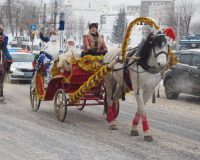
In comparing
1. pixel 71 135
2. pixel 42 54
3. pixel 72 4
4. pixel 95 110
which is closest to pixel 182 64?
pixel 95 110

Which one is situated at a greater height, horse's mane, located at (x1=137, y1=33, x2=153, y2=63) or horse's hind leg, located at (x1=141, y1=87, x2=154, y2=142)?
horse's mane, located at (x1=137, y1=33, x2=153, y2=63)

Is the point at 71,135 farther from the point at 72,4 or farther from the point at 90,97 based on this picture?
the point at 72,4

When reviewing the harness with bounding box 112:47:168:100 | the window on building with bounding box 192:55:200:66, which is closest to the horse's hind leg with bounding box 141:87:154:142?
the harness with bounding box 112:47:168:100

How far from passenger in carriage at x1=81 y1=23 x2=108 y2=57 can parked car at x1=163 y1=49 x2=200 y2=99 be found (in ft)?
18.4

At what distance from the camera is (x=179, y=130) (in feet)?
33.4

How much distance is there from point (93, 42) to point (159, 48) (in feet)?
8.07

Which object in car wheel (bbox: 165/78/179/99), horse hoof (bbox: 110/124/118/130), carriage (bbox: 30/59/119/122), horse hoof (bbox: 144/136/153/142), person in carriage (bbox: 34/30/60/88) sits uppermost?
person in carriage (bbox: 34/30/60/88)

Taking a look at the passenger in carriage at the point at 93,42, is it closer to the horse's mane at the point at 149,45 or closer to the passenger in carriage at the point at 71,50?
the passenger in carriage at the point at 71,50

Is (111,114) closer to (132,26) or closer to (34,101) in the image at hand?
(132,26)

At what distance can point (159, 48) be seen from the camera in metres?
8.67

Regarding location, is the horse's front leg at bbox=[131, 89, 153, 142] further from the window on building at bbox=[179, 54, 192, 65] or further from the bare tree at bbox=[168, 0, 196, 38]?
the bare tree at bbox=[168, 0, 196, 38]

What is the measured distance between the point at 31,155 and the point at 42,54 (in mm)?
5182

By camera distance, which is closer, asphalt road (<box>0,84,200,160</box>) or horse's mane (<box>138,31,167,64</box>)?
asphalt road (<box>0,84,200,160</box>)

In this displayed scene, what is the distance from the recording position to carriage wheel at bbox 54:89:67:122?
1049 cm
